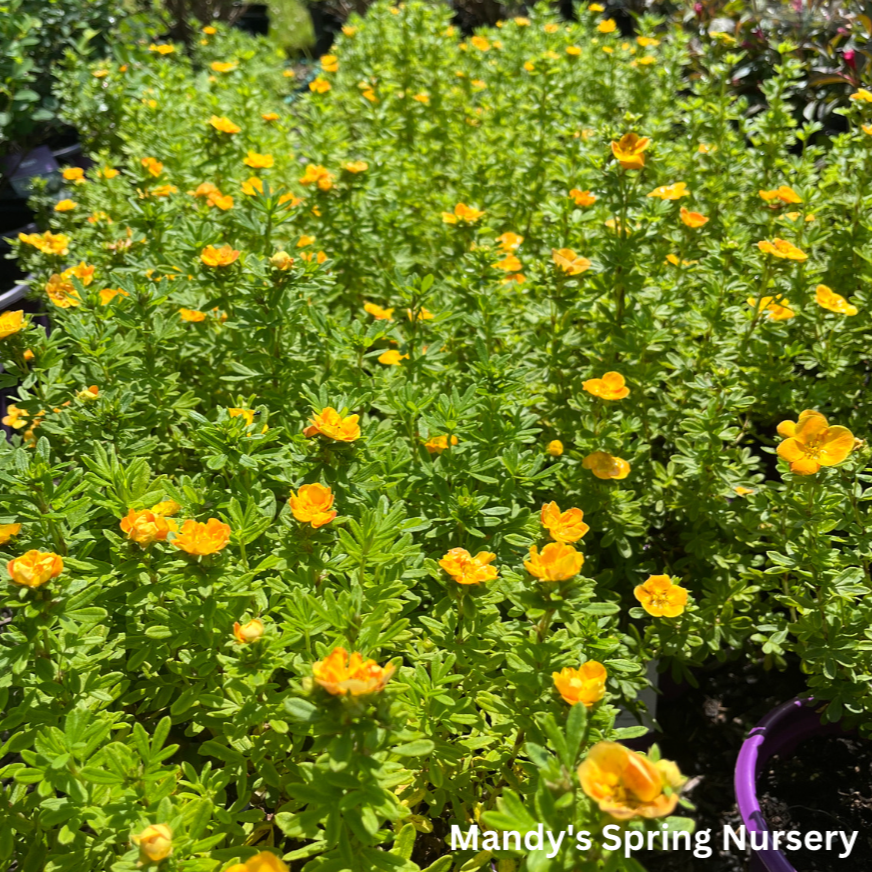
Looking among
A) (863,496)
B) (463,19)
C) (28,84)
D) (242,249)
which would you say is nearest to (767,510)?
(863,496)

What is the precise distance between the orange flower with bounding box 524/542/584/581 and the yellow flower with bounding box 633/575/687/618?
1.46 feet

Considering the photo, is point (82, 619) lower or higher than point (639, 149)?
lower

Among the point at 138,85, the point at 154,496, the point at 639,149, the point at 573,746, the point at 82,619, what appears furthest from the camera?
the point at 138,85

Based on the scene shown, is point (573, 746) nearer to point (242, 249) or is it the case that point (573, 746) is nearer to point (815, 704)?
point (815, 704)

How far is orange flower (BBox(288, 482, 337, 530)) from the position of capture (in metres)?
1.47

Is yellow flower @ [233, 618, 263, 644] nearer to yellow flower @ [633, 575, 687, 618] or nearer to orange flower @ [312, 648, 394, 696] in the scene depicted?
orange flower @ [312, 648, 394, 696]

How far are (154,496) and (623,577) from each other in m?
1.33

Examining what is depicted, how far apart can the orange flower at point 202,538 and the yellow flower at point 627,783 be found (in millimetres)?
751

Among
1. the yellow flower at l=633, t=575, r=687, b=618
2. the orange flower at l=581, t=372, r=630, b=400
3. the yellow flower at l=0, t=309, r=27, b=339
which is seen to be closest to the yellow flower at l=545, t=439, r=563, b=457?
the orange flower at l=581, t=372, r=630, b=400

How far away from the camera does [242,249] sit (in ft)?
8.59

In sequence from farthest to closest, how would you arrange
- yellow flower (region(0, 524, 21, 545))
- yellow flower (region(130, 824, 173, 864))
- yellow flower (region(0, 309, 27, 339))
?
yellow flower (region(0, 309, 27, 339)), yellow flower (region(0, 524, 21, 545)), yellow flower (region(130, 824, 173, 864))

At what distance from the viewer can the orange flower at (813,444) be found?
5.57 feet

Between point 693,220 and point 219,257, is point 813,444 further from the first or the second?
point 219,257

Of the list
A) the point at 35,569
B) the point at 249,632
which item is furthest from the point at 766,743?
the point at 35,569
